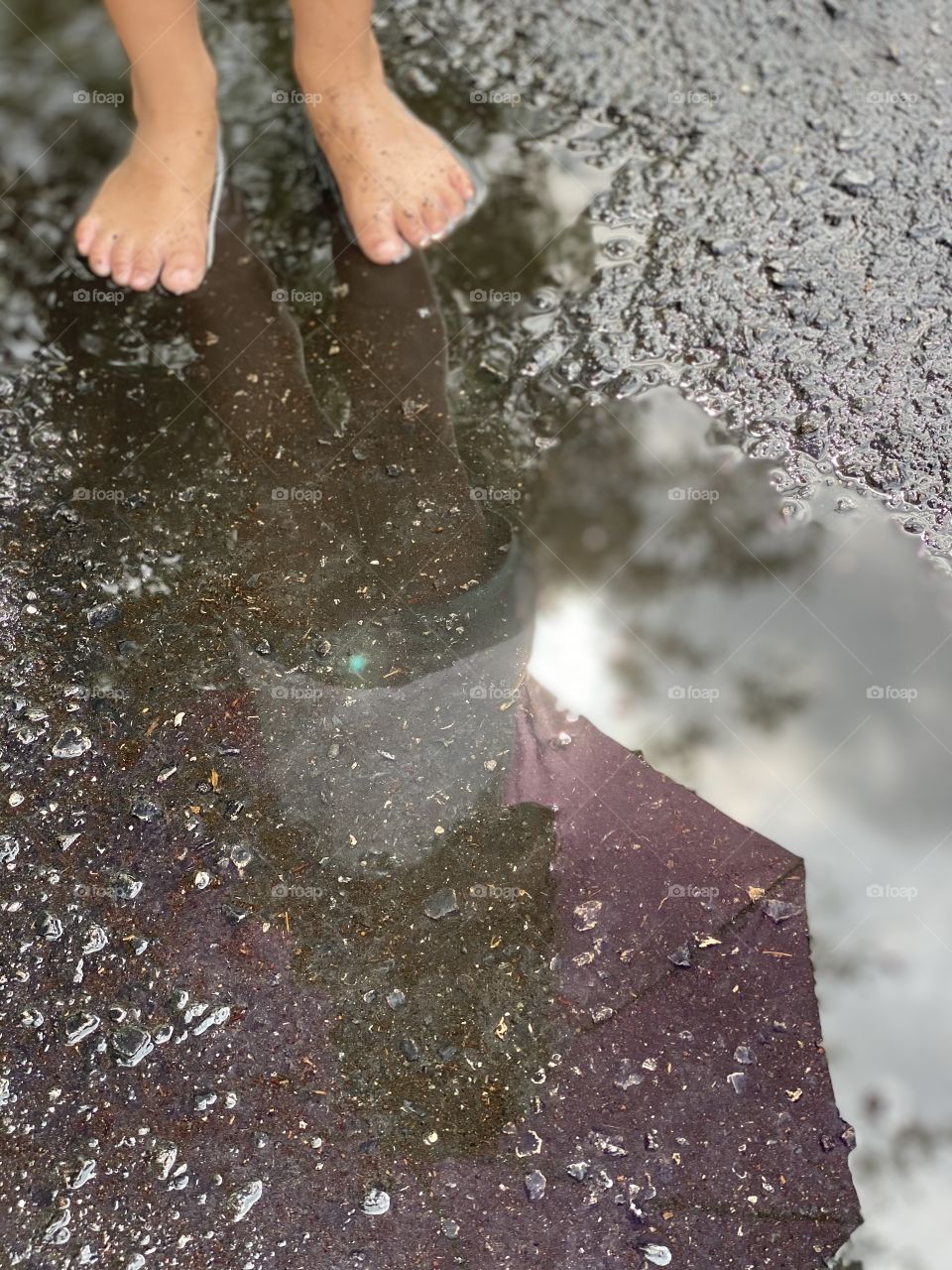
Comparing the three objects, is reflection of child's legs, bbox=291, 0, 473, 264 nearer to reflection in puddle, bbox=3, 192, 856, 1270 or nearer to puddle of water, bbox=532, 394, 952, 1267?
reflection in puddle, bbox=3, 192, 856, 1270

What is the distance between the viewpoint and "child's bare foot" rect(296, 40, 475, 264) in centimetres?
230

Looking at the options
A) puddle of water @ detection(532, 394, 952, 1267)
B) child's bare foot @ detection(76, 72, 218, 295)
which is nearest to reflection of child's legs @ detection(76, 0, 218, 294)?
child's bare foot @ detection(76, 72, 218, 295)

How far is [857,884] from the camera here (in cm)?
164

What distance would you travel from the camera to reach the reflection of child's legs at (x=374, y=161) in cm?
229

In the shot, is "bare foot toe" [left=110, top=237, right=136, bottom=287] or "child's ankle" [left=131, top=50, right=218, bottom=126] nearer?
"child's ankle" [left=131, top=50, right=218, bottom=126]

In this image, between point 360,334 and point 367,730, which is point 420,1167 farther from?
point 360,334

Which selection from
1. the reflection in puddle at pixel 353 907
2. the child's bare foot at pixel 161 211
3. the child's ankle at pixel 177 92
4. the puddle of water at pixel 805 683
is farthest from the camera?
the child's bare foot at pixel 161 211

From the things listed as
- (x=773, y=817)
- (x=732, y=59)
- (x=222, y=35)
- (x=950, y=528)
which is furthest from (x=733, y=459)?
(x=222, y=35)

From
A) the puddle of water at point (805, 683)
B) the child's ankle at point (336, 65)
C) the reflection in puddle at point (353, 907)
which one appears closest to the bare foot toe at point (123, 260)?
the reflection in puddle at point (353, 907)

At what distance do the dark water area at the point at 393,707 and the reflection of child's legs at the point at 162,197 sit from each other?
7 cm

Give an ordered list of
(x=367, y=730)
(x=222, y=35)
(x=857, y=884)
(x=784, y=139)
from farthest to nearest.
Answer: (x=222, y=35) < (x=784, y=139) < (x=367, y=730) < (x=857, y=884)

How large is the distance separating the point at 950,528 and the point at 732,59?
1.40m

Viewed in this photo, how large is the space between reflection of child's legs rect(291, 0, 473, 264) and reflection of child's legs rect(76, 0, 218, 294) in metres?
0.24

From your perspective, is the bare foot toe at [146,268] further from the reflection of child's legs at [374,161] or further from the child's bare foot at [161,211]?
the reflection of child's legs at [374,161]
